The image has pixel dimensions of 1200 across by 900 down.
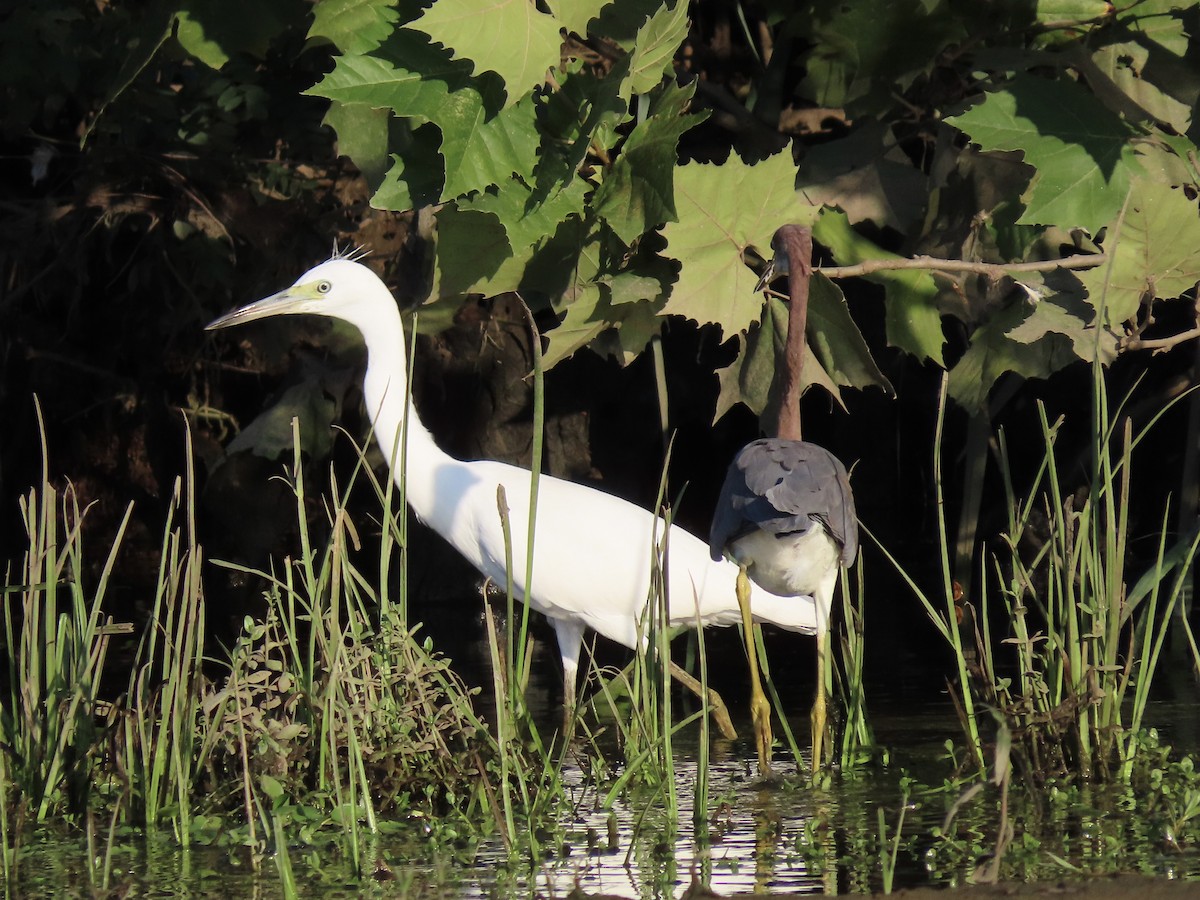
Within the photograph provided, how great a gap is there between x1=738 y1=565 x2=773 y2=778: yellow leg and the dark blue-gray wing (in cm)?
28

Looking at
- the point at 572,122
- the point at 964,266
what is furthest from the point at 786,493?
the point at 572,122

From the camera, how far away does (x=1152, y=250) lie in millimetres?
4078

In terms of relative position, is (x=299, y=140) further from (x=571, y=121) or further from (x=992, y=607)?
(x=992, y=607)

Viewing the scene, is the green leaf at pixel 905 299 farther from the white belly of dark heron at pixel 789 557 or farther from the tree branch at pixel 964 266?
the white belly of dark heron at pixel 789 557

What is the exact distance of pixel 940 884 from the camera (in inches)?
94.1

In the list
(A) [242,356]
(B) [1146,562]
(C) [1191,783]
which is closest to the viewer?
(C) [1191,783]

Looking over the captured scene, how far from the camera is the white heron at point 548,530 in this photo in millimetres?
4441

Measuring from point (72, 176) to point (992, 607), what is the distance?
456 cm

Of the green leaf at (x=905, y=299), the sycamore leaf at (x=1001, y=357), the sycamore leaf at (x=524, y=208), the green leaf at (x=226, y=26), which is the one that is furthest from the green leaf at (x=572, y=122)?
the sycamore leaf at (x=1001, y=357)

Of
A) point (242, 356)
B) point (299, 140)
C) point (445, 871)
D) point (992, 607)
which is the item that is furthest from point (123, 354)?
point (445, 871)

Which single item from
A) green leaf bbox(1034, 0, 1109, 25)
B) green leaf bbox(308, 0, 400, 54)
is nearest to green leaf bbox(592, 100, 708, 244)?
green leaf bbox(308, 0, 400, 54)

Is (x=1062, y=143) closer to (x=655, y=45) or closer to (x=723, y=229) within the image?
(x=723, y=229)

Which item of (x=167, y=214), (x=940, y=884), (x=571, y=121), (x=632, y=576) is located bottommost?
(x=940, y=884)

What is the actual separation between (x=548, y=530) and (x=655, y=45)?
56.7 inches
